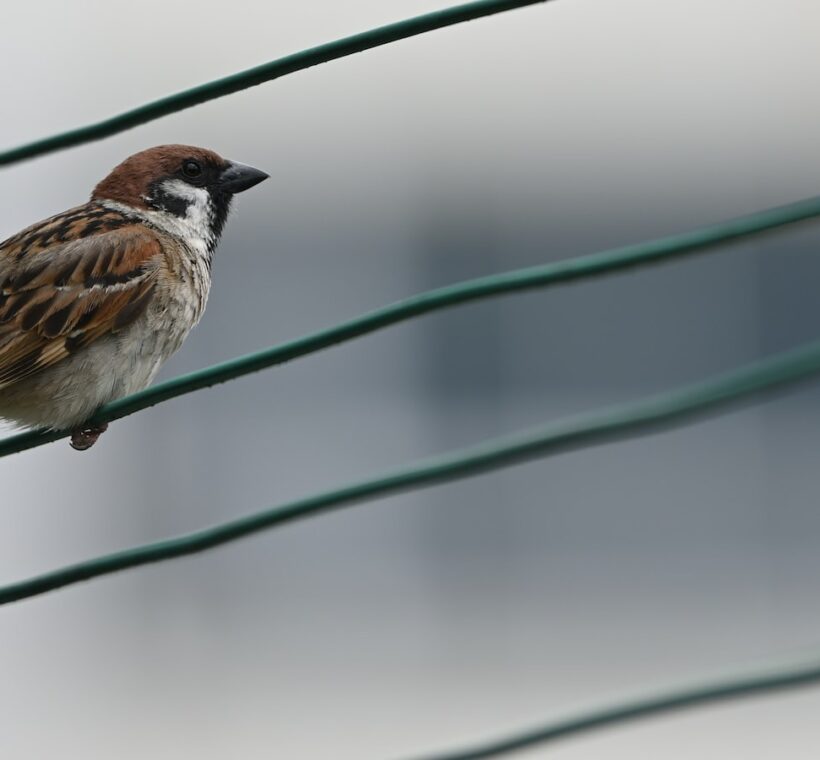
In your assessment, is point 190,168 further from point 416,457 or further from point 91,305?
point 416,457

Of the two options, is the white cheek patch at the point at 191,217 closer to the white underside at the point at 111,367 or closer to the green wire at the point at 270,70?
the white underside at the point at 111,367

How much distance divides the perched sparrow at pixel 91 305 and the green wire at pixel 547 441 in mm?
1495

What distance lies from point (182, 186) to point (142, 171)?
13 cm

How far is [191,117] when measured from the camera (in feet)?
36.9

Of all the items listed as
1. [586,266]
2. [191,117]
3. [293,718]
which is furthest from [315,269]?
[586,266]

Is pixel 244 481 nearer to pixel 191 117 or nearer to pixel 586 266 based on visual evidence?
pixel 191 117

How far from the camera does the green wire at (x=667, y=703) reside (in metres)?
2.07

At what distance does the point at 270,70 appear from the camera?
8.92 feet

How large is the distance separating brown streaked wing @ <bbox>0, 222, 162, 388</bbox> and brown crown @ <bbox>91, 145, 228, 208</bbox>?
1.42 feet

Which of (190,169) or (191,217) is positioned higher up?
(190,169)

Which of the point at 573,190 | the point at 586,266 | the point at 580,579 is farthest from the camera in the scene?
the point at 573,190

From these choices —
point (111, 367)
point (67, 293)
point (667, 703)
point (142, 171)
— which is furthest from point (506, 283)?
point (142, 171)

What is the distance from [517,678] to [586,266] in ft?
30.5

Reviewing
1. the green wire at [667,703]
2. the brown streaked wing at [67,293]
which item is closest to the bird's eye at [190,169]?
the brown streaked wing at [67,293]
